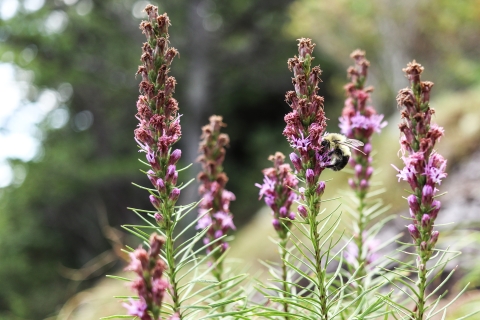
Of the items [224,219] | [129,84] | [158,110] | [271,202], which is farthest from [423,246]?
[129,84]

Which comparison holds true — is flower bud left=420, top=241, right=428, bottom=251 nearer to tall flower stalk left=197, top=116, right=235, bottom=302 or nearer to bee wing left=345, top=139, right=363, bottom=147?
bee wing left=345, top=139, right=363, bottom=147

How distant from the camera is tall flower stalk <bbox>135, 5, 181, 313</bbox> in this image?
1043 mm

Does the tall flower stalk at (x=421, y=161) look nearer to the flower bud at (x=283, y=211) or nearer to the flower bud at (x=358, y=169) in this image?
the flower bud at (x=283, y=211)

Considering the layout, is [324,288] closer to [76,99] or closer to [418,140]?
[418,140]

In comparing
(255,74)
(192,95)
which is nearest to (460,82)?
(255,74)

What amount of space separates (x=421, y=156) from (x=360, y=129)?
1.80ft

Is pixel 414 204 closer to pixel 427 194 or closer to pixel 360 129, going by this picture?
A: pixel 427 194

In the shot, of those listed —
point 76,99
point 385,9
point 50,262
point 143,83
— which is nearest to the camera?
point 143,83

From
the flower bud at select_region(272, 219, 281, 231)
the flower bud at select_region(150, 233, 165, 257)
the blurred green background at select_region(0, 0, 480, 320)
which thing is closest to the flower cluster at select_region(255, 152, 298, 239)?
the flower bud at select_region(272, 219, 281, 231)

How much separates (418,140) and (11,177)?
12094 mm

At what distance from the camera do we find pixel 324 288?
42.7 inches

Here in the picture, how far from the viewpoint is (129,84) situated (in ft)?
34.6

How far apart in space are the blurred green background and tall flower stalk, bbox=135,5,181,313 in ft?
22.6

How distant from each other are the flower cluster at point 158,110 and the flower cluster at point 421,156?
2.03ft
